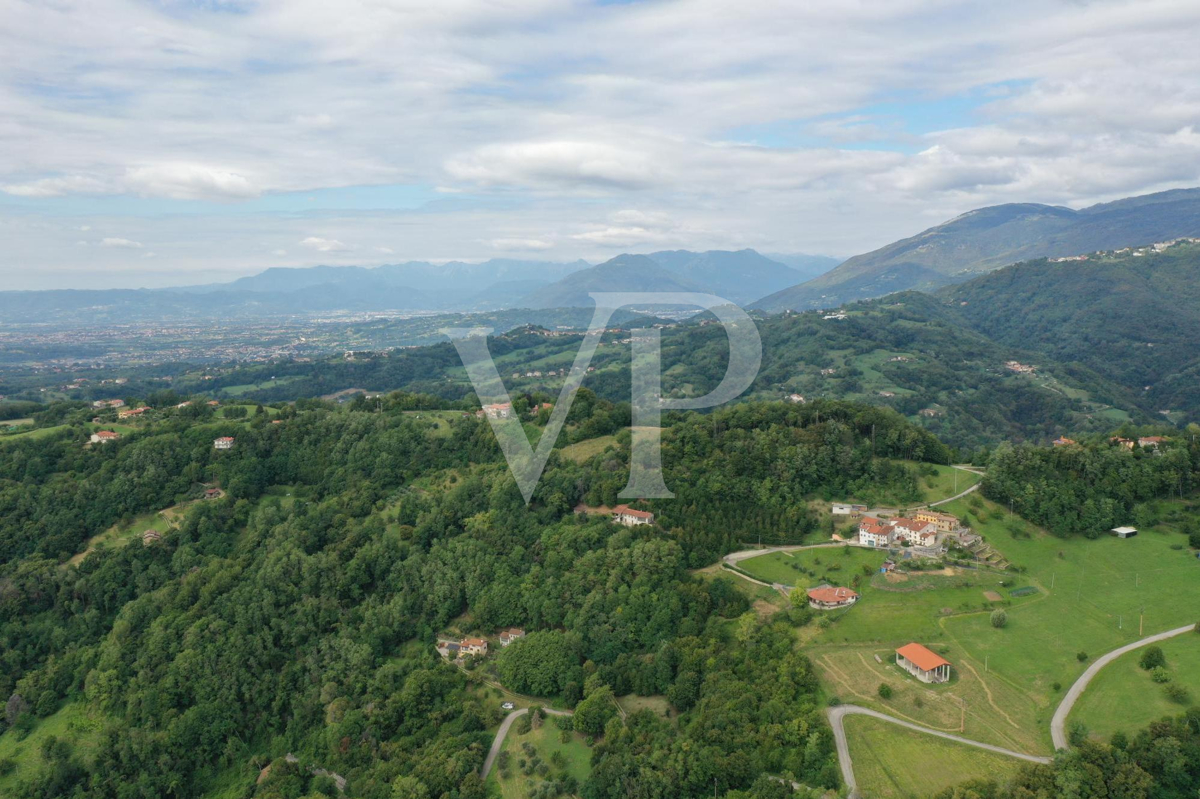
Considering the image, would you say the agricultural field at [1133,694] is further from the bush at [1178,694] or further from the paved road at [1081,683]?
the paved road at [1081,683]

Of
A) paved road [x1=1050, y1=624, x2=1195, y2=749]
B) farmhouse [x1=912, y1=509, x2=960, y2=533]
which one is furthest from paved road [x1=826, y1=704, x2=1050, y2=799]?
farmhouse [x1=912, y1=509, x2=960, y2=533]

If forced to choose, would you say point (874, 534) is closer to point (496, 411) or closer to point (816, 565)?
point (816, 565)

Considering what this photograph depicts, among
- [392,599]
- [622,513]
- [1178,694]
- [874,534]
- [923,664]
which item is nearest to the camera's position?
[1178,694]

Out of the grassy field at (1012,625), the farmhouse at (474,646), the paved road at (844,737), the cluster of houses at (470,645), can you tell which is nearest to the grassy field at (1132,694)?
the grassy field at (1012,625)

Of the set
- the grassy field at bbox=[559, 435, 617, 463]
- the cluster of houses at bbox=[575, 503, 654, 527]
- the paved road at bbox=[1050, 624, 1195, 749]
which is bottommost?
the paved road at bbox=[1050, 624, 1195, 749]

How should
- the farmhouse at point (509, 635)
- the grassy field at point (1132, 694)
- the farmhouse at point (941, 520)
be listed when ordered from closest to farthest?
the grassy field at point (1132, 694)
the farmhouse at point (509, 635)
the farmhouse at point (941, 520)

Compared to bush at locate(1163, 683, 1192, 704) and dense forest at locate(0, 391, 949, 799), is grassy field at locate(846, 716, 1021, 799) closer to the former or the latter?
dense forest at locate(0, 391, 949, 799)

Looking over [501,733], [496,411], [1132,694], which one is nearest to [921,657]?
[1132,694]
